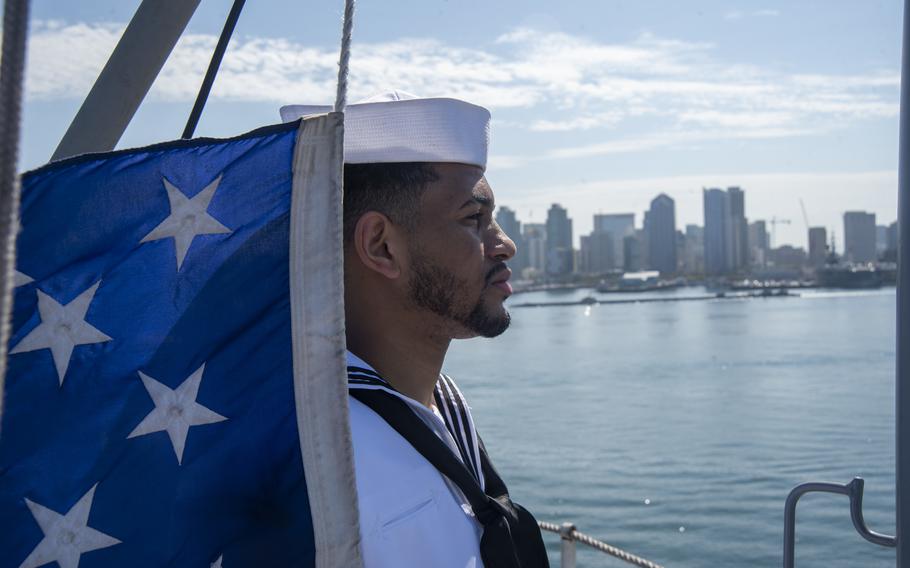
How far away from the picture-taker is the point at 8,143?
0.47 m

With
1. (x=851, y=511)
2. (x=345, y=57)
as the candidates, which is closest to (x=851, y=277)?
(x=851, y=511)

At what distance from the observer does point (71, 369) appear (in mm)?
1104

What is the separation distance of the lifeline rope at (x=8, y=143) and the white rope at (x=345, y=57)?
537 millimetres

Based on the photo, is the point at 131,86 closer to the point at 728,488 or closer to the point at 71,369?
the point at 71,369

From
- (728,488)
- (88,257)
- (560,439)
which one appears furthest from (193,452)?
(560,439)

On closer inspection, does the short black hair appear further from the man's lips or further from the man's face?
the man's lips

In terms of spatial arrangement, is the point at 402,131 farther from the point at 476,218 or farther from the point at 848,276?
the point at 848,276

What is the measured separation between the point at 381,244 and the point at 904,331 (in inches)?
29.2

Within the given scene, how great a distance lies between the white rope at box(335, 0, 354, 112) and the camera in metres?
1.01

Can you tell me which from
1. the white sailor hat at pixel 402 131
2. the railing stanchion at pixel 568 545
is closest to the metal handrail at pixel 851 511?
the white sailor hat at pixel 402 131

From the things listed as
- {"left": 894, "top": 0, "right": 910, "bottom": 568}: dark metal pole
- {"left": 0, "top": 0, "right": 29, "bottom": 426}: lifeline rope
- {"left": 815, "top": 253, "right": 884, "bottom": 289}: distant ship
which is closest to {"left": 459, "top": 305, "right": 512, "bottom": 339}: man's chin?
{"left": 894, "top": 0, "right": 910, "bottom": 568}: dark metal pole

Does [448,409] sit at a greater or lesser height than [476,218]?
lesser

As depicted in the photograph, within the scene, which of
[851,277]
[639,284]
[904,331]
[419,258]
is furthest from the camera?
[639,284]

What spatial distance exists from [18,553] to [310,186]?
1.87 feet
